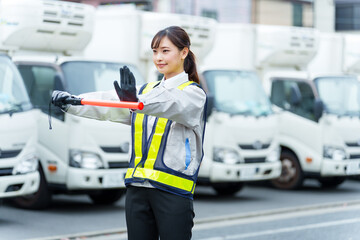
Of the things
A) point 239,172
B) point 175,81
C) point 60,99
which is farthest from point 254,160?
point 60,99

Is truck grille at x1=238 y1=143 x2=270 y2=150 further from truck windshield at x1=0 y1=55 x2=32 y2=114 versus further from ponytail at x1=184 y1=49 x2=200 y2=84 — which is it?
ponytail at x1=184 y1=49 x2=200 y2=84

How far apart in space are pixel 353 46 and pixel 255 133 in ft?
17.4

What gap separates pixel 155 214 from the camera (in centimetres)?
383

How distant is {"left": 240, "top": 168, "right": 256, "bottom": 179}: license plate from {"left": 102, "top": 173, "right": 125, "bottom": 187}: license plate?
2.34 m

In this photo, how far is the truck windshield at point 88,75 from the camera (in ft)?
32.8

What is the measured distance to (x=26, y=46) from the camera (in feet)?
34.9

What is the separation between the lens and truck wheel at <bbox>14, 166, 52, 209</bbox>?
10.1 meters

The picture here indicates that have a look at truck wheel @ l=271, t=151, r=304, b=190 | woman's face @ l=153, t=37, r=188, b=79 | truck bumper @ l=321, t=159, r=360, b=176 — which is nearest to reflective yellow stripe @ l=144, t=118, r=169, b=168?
woman's face @ l=153, t=37, r=188, b=79

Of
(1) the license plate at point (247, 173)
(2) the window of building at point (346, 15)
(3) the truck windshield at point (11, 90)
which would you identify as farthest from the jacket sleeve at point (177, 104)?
(2) the window of building at point (346, 15)

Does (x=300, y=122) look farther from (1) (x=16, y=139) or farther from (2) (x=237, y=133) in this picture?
(1) (x=16, y=139)

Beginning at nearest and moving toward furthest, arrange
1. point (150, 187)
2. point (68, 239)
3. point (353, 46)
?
1. point (150, 187)
2. point (68, 239)
3. point (353, 46)

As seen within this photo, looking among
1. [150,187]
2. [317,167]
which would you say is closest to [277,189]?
[317,167]

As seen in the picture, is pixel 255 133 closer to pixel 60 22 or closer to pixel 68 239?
pixel 60 22

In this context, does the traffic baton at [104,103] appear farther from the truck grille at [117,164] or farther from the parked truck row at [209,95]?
the truck grille at [117,164]
